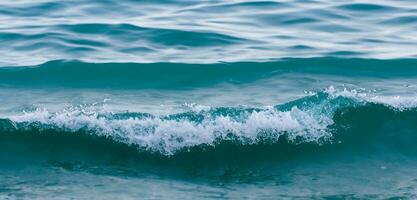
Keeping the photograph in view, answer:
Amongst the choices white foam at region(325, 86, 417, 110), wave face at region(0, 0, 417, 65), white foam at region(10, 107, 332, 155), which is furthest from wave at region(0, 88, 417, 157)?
wave face at region(0, 0, 417, 65)

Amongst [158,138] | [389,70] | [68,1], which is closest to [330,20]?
[389,70]

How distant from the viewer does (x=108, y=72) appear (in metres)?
11.8

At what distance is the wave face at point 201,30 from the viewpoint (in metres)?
12.7

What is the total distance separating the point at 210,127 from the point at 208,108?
18.1 inches

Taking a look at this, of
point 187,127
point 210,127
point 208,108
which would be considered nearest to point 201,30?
point 208,108

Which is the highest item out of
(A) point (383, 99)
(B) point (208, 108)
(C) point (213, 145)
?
(A) point (383, 99)

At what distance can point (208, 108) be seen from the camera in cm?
969

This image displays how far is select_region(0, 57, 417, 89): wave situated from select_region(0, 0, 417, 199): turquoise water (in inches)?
1.1

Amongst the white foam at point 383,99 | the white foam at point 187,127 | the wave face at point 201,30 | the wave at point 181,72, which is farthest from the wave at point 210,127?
the wave face at point 201,30

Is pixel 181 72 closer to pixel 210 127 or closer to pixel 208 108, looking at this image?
pixel 208 108

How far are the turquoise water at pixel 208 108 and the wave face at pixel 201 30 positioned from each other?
47 millimetres

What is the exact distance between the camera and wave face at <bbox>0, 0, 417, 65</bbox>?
12742mm

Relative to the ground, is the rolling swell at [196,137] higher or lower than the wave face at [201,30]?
lower

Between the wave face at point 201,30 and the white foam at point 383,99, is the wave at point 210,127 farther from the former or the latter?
the wave face at point 201,30
